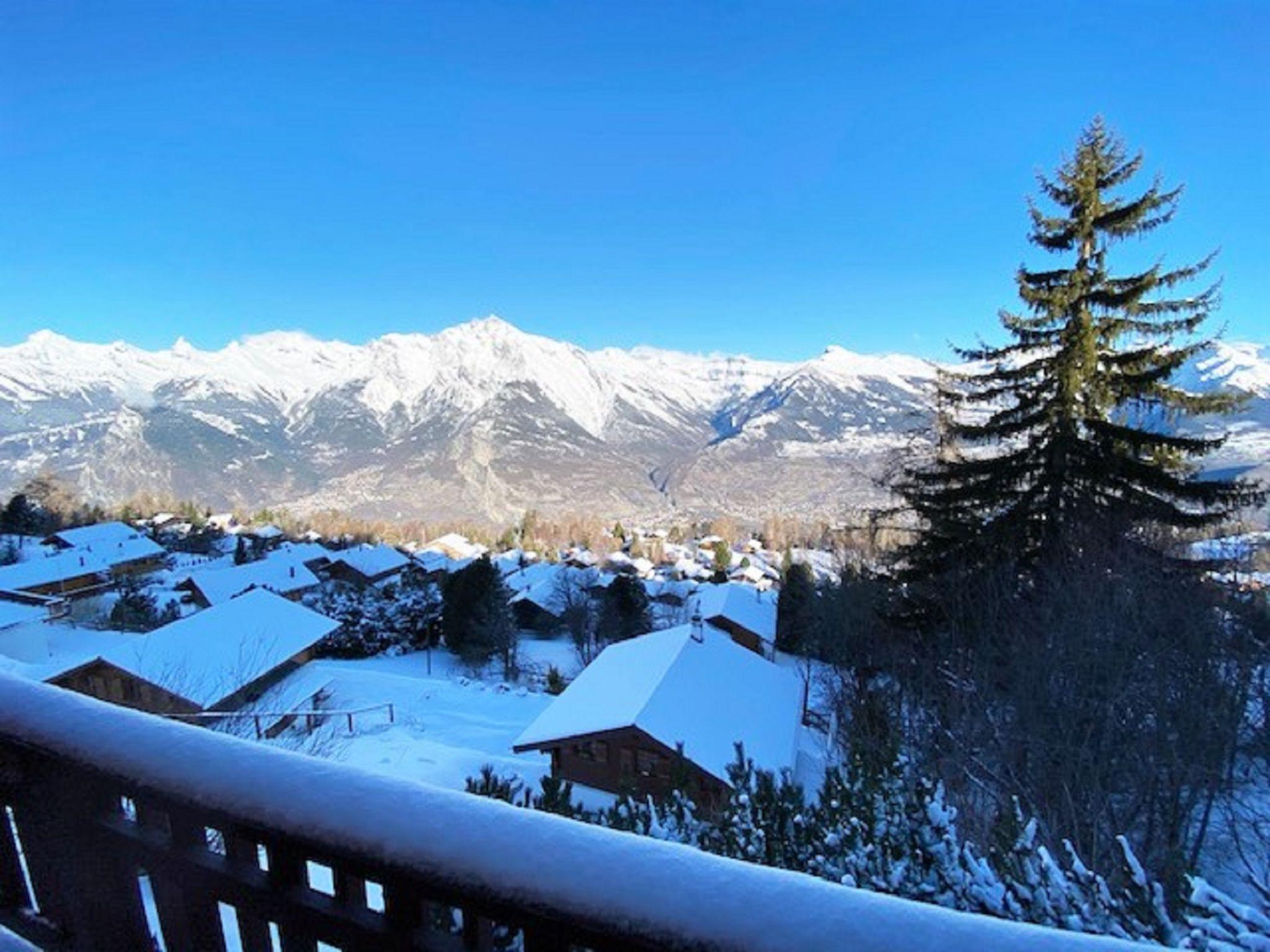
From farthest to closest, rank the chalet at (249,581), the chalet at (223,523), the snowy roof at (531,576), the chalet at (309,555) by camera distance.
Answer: the chalet at (223,523), the chalet at (309,555), the snowy roof at (531,576), the chalet at (249,581)

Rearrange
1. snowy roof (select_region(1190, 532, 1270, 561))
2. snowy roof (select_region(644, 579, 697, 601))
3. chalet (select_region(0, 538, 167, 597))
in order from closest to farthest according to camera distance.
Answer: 1. snowy roof (select_region(1190, 532, 1270, 561))
2. chalet (select_region(0, 538, 167, 597))
3. snowy roof (select_region(644, 579, 697, 601))

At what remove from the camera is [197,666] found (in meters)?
14.7

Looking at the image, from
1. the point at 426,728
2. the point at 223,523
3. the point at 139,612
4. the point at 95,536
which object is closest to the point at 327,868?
the point at 426,728

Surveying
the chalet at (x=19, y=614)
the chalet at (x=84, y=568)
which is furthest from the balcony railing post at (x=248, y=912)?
the chalet at (x=84, y=568)

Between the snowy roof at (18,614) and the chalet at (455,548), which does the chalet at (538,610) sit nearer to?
the snowy roof at (18,614)

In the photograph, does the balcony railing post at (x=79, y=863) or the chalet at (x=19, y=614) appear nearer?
the balcony railing post at (x=79, y=863)

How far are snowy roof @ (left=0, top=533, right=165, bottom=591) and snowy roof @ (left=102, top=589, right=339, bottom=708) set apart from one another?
20.6 meters

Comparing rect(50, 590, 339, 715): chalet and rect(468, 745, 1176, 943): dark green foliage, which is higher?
rect(468, 745, 1176, 943): dark green foliage

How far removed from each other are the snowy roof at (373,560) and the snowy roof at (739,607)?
81.3ft

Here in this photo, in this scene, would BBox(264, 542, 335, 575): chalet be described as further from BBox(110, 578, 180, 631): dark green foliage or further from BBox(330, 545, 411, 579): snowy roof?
BBox(110, 578, 180, 631): dark green foliage

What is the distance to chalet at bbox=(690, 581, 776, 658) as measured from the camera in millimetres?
30828

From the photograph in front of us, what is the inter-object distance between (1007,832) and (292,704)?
15989 millimetres

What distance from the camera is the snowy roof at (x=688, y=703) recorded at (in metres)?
12.6

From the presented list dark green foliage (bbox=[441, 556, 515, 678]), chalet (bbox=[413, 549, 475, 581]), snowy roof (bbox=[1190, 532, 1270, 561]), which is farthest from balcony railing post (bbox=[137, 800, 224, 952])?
chalet (bbox=[413, 549, 475, 581])
